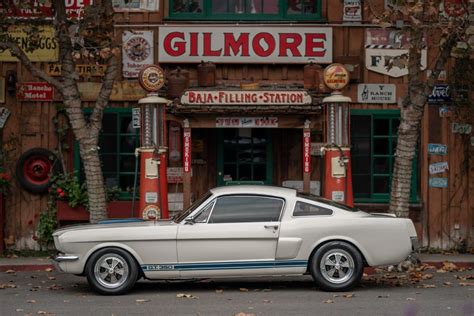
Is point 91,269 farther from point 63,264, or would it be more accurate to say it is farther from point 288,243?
point 288,243

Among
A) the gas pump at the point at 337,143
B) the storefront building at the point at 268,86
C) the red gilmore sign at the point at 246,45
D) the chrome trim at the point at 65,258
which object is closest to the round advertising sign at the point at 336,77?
the gas pump at the point at 337,143

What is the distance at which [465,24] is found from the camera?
1411 centimetres

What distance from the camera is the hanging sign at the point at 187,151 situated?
15977 millimetres

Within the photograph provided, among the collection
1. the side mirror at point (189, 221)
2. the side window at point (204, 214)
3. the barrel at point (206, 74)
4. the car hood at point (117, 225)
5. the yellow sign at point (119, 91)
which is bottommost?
the car hood at point (117, 225)

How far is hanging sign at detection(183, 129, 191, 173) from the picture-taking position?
1598cm

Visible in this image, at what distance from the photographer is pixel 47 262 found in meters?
16.1

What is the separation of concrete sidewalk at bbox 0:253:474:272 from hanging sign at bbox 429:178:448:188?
1.30 m

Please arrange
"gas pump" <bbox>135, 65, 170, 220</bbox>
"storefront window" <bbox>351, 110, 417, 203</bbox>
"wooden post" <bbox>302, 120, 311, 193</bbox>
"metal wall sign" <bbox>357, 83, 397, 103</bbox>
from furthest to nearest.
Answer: "storefront window" <bbox>351, 110, 417, 203</bbox>
"metal wall sign" <bbox>357, 83, 397, 103</bbox>
"wooden post" <bbox>302, 120, 311, 193</bbox>
"gas pump" <bbox>135, 65, 170, 220</bbox>

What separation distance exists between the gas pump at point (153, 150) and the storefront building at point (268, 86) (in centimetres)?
169

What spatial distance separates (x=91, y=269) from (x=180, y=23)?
634 cm

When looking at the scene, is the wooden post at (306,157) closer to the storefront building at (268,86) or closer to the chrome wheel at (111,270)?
the storefront building at (268,86)

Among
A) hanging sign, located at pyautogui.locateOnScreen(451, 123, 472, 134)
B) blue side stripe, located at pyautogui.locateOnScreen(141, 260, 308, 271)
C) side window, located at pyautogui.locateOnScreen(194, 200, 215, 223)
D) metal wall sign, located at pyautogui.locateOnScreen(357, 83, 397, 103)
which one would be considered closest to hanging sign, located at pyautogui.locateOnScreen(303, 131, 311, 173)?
metal wall sign, located at pyautogui.locateOnScreen(357, 83, 397, 103)

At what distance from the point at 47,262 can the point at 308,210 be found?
211 inches

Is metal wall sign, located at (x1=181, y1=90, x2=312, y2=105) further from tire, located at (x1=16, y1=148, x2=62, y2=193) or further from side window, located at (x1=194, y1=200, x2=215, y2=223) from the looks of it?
side window, located at (x1=194, y1=200, x2=215, y2=223)
